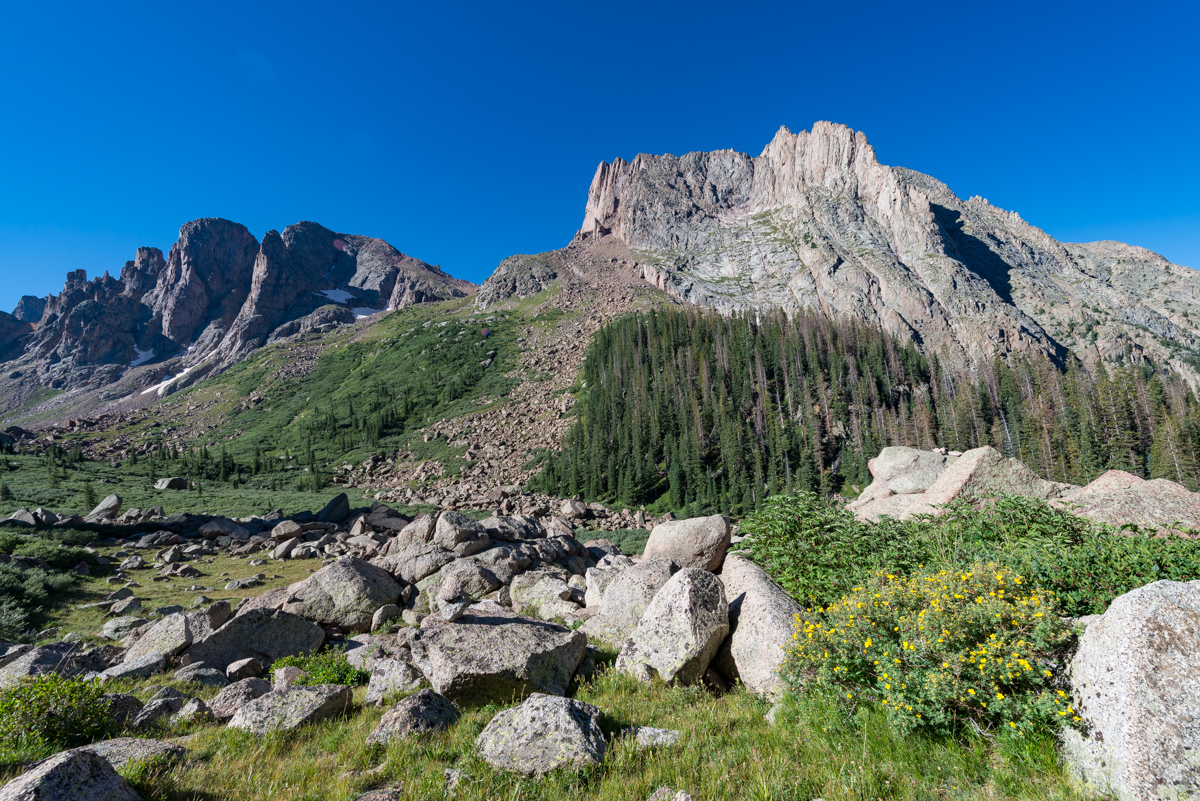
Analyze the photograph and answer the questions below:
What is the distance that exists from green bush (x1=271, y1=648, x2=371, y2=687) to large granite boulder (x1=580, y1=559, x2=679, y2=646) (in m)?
5.21

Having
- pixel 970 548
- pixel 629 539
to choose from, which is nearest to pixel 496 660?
pixel 970 548

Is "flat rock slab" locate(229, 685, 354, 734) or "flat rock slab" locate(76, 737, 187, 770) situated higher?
"flat rock slab" locate(76, 737, 187, 770)

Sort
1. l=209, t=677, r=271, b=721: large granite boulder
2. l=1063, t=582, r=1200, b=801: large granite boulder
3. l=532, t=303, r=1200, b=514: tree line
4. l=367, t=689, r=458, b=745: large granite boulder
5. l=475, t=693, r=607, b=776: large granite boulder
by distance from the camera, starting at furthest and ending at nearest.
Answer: l=532, t=303, r=1200, b=514: tree line, l=209, t=677, r=271, b=721: large granite boulder, l=367, t=689, r=458, b=745: large granite boulder, l=475, t=693, r=607, b=776: large granite boulder, l=1063, t=582, r=1200, b=801: large granite boulder

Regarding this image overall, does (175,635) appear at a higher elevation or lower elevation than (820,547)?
lower

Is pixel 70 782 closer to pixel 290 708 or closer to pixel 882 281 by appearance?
pixel 290 708

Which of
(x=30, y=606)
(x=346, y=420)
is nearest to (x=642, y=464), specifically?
(x=30, y=606)

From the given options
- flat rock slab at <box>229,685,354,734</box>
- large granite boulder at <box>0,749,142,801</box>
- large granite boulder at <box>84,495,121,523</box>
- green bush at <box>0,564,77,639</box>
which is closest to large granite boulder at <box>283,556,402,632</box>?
flat rock slab at <box>229,685,354,734</box>

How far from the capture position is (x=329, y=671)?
9.30 m

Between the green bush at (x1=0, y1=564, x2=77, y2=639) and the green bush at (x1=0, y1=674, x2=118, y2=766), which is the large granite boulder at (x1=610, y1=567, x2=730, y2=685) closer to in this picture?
the green bush at (x1=0, y1=674, x2=118, y2=766)

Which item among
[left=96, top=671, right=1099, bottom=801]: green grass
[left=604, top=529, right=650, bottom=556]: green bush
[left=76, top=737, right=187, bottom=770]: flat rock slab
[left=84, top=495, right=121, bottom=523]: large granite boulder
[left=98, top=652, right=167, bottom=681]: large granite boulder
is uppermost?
[left=84, top=495, right=121, bottom=523]: large granite boulder

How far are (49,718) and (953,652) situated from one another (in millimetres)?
11871

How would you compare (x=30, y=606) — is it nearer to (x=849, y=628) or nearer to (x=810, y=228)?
(x=849, y=628)

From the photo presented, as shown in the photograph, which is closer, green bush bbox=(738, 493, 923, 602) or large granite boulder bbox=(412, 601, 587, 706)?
large granite boulder bbox=(412, 601, 587, 706)

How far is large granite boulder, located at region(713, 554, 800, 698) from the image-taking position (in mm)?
7805
